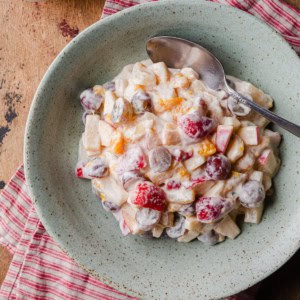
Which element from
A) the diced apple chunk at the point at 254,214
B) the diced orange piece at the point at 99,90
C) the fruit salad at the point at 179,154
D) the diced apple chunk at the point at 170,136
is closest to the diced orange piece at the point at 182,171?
the fruit salad at the point at 179,154

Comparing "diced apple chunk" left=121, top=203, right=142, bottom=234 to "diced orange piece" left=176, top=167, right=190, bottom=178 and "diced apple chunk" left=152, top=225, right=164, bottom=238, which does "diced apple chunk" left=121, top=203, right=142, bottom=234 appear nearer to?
"diced apple chunk" left=152, top=225, right=164, bottom=238

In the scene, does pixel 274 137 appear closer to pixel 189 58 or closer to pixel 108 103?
pixel 189 58

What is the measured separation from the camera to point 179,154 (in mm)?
2035

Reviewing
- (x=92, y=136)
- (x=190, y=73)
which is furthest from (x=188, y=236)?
(x=190, y=73)

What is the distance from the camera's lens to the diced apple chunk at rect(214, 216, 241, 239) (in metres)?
2.18

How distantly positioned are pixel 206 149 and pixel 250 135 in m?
0.19

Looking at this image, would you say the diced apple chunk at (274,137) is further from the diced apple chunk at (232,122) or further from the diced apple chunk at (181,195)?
the diced apple chunk at (181,195)

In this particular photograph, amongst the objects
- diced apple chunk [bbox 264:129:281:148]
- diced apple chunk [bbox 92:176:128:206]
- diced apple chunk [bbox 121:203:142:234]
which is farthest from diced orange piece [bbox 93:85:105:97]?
diced apple chunk [bbox 264:129:281:148]

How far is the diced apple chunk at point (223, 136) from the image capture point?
6.65ft

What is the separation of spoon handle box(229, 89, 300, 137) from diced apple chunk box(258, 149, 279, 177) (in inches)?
5.2

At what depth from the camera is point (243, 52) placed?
226cm

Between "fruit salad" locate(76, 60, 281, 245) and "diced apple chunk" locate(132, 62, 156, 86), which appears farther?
"diced apple chunk" locate(132, 62, 156, 86)

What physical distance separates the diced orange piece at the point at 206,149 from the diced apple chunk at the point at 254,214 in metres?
0.34

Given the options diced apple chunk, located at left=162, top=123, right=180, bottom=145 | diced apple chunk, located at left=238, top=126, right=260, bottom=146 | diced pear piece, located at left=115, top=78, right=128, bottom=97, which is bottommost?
diced pear piece, located at left=115, top=78, right=128, bottom=97
